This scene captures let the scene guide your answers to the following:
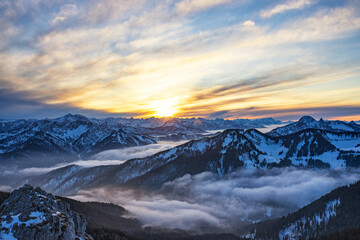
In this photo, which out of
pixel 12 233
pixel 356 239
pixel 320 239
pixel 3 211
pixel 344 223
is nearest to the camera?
pixel 12 233

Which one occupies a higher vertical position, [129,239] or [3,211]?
[3,211]

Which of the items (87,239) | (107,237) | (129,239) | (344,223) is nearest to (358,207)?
(344,223)

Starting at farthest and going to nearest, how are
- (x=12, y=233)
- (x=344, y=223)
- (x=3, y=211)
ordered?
(x=344, y=223)
(x=3, y=211)
(x=12, y=233)

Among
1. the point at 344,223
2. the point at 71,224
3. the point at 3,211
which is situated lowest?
the point at 344,223

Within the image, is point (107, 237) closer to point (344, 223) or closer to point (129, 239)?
point (129, 239)

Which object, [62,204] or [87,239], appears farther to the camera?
[62,204]

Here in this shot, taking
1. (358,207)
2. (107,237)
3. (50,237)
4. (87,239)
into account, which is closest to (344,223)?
(358,207)

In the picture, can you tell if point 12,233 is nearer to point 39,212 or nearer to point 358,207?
point 39,212
